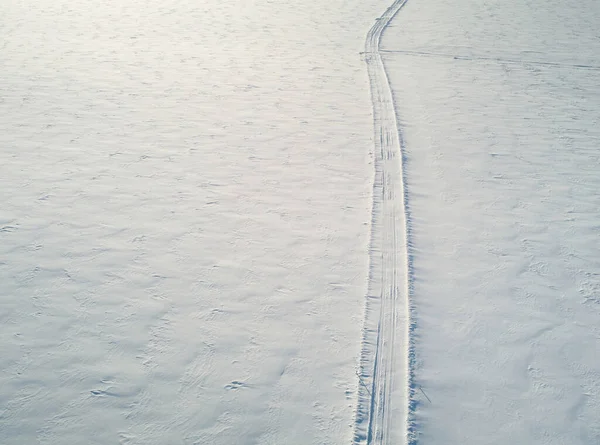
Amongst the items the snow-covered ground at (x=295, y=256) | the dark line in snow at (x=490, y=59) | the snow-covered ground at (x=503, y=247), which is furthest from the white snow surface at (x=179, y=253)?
the dark line in snow at (x=490, y=59)

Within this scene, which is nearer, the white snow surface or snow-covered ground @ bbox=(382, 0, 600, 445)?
the white snow surface

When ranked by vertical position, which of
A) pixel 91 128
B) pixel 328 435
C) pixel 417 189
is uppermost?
pixel 91 128

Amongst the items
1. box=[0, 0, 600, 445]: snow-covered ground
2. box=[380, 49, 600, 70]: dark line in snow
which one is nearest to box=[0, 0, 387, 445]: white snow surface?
box=[0, 0, 600, 445]: snow-covered ground

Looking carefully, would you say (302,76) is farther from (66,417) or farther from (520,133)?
(66,417)

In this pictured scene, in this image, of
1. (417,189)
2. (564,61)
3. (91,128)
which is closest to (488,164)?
(417,189)

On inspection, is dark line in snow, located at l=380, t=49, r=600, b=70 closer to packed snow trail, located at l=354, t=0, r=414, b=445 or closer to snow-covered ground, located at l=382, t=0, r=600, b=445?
snow-covered ground, located at l=382, t=0, r=600, b=445

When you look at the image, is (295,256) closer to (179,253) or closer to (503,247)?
(179,253)
